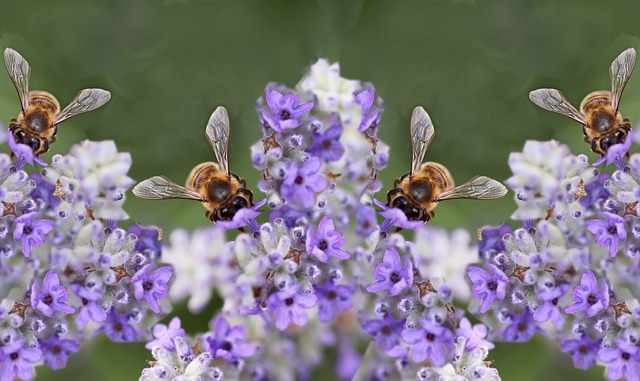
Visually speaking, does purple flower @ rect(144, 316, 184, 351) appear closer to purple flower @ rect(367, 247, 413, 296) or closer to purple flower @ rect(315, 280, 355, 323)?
purple flower @ rect(315, 280, 355, 323)

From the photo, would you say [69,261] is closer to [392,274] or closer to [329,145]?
[329,145]

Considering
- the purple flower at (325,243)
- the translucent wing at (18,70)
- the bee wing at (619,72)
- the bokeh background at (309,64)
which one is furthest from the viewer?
the bokeh background at (309,64)

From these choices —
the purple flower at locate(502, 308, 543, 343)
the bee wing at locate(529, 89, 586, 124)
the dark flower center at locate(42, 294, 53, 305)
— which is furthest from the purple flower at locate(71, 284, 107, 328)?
the bee wing at locate(529, 89, 586, 124)

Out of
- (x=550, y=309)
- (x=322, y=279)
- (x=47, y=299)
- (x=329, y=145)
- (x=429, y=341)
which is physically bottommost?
(x=47, y=299)

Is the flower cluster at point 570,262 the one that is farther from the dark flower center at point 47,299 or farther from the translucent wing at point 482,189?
the dark flower center at point 47,299

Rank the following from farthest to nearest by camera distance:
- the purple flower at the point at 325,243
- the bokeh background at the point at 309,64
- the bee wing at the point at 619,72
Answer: the bokeh background at the point at 309,64, the bee wing at the point at 619,72, the purple flower at the point at 325,243

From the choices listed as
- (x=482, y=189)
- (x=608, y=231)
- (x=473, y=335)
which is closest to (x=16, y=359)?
(x=473, y=335)

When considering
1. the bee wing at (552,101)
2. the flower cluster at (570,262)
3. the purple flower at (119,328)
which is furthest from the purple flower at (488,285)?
the purple flower at (119,328)
